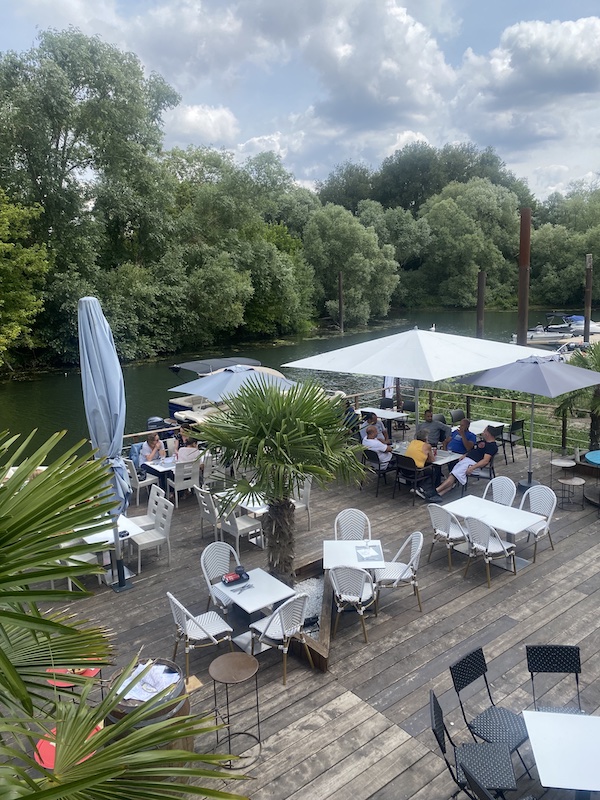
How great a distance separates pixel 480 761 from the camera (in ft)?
11.0

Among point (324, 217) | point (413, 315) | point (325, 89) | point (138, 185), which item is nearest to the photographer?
point (138, 185)

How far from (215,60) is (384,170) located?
4800 centimetres

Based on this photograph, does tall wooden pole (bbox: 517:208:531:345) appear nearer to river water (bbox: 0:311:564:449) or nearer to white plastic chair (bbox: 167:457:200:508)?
river water (bbox: 0:311:564:449)

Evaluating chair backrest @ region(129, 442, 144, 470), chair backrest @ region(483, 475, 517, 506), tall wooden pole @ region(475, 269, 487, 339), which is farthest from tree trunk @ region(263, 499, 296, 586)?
tall wooden pole @ region(475, 269, 487, 339)

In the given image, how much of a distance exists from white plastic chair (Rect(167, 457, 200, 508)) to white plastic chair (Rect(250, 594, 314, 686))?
411 centimetres

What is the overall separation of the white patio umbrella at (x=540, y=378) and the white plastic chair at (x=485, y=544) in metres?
2.29

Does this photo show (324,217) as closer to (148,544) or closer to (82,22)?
(82,22)

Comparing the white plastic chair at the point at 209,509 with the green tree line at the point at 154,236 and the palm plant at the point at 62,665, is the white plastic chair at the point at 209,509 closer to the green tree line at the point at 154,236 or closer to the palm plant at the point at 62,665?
the palm plant at the point at 62,665

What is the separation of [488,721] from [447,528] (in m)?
2.67

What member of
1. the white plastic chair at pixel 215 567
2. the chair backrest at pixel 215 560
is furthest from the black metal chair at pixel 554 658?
the chair backrest at pixel 215 560

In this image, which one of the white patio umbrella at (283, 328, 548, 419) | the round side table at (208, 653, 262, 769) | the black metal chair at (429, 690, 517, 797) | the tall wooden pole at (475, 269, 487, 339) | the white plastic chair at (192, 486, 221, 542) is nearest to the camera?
the black metal chair at (429, 690, 517, 797)

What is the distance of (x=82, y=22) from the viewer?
78.9ft

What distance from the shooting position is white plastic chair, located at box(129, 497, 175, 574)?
659 centimetres

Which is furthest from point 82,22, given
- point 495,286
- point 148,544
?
point 495,286
